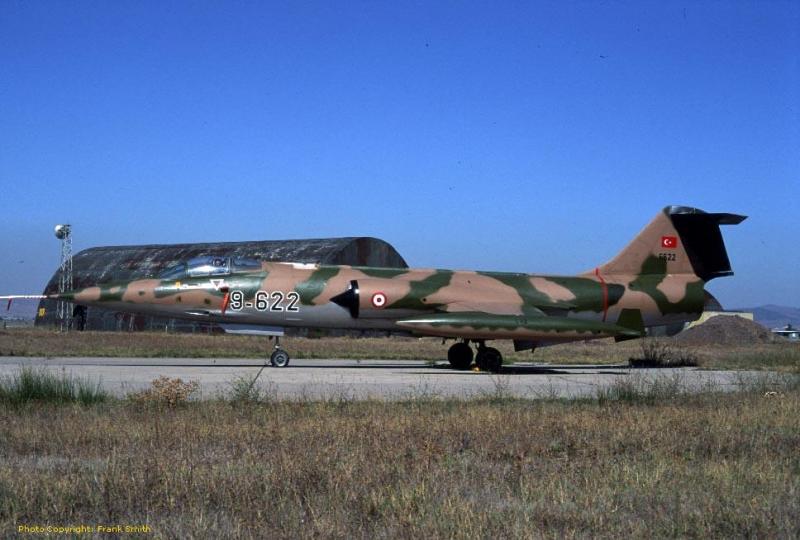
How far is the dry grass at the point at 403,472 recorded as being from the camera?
546 cm

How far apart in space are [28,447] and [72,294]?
13.4 meters

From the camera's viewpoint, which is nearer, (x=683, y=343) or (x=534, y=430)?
(x=534, y=430)

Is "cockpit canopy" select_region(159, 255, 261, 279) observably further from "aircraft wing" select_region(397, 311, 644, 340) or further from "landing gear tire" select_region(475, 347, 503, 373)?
"landing gear tire" select_region(475, 347, 503, 373)

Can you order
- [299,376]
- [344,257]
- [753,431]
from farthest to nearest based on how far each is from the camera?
[344,257] → [299,376] → [753,431]

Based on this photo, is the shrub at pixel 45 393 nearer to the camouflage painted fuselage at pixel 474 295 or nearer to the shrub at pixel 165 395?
the shrub at pixel 165 395

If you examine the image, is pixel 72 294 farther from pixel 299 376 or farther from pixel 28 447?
pixel 28 447

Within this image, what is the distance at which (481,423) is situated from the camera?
946 centimetres

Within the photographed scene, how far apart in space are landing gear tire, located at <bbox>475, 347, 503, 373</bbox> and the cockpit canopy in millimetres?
6038

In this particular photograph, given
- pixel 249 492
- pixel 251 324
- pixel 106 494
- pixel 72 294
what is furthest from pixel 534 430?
pixel 72 294

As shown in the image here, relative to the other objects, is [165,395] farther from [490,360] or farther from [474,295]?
[474,295]

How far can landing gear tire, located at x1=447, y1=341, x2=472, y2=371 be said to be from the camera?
861 inches

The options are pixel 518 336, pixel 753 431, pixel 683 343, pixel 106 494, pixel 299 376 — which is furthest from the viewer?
pixel 683 343

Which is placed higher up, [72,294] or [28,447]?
[72,294]

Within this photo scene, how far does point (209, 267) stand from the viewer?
819 inches
